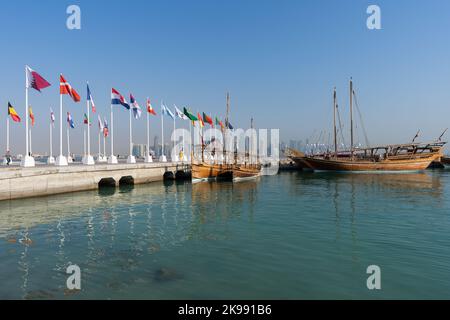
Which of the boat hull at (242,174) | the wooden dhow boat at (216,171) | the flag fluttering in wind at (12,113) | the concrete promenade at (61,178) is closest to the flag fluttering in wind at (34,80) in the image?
the concrete promenade at (61,178)

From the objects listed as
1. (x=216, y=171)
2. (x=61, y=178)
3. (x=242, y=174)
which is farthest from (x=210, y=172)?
(x=61, y=178)

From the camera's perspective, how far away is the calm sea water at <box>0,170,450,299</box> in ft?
27.9

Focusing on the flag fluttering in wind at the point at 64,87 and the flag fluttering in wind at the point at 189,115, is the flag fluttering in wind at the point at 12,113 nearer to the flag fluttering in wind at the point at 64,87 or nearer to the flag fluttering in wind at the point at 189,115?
the flag fluttering in wind at the point at 64,87

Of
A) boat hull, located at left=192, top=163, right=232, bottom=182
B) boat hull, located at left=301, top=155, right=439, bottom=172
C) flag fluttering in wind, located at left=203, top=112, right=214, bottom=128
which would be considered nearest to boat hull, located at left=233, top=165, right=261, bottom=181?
boat hull, located at left=192, top=163, right=232, bottom=182

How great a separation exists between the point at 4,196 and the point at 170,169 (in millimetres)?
25581

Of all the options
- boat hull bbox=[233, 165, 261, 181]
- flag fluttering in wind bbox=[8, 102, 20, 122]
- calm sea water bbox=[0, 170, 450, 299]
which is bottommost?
calm sea water bbox=[0, 170, 450, 299]

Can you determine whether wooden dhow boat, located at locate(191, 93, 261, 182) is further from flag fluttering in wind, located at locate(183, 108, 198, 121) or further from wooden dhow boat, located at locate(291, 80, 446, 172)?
wooden dhow boat, located at locate(291, 80, 446, 172)

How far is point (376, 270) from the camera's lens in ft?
32.0

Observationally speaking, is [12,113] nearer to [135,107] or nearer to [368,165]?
[135,107]

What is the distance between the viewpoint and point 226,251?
39.1 feet

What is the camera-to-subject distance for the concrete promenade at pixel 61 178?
2447cm

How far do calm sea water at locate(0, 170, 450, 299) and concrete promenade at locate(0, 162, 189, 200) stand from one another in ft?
10.6

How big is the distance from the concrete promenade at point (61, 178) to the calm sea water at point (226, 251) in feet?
10.6
